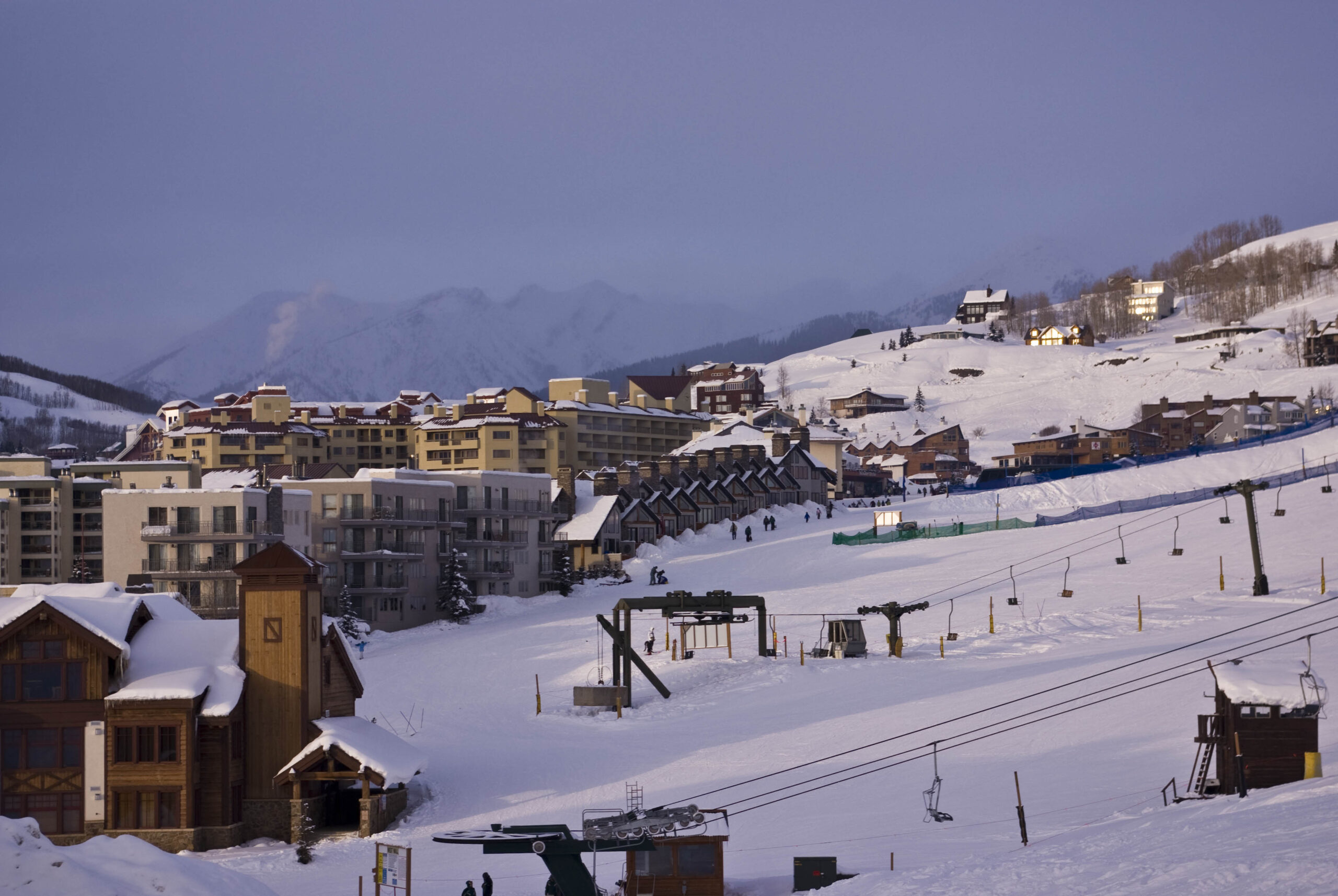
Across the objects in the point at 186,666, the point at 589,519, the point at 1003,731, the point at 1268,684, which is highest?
the point at 589,519

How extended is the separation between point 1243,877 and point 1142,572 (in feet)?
136

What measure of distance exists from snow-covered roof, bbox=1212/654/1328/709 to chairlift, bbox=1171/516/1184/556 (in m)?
33.3

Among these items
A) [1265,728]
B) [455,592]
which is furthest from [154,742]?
[455,592]

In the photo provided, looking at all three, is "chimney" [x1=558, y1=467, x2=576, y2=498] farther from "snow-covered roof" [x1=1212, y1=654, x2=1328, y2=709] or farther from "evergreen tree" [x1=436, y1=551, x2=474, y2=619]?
"snow-covered roof" [x1=1212, y1=654, x2=1328, y2=709]

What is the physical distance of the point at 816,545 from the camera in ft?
258

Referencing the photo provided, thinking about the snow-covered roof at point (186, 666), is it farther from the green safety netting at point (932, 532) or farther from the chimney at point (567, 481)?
the chimney at point (567, 481)

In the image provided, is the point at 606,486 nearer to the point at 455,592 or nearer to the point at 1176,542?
the point at 455,592

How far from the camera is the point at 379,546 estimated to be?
7506cm

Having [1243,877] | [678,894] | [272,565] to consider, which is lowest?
[678,894]

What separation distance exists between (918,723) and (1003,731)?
262cm

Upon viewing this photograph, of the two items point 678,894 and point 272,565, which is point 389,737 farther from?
point 678,894

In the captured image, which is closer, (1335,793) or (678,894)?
(1335,793)

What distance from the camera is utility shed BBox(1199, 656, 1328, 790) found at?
86.9ft

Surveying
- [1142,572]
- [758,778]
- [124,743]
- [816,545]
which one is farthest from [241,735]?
[816,545]
